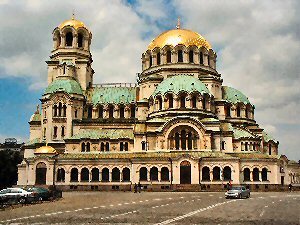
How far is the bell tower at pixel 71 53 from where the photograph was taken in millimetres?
76250

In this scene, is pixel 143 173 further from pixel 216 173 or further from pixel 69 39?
pixel 69 39

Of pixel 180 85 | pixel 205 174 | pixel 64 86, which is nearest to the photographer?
pixel 205 174

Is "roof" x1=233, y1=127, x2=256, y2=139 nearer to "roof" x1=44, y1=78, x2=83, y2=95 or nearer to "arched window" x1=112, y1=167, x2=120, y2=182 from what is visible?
"arched window" x1=112, y1=167, x2=120, y2=182

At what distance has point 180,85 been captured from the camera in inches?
2697

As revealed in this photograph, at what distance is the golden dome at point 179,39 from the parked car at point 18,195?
49432mm

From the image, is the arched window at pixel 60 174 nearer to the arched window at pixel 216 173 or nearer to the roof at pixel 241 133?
the arched window at pixel 216 173

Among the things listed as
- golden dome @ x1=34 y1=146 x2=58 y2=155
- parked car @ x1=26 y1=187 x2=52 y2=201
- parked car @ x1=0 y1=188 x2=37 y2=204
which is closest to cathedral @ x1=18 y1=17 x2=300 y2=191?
golden dome @ x1=34 y1=146 x2=58 y2=155

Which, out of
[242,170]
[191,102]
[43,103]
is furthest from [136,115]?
[242,170]

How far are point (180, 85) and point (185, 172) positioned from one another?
A: 15595mm

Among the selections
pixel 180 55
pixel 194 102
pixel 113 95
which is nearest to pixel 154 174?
pixel 194 102

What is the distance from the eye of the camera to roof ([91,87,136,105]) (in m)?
76.9

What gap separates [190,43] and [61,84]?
980 inches

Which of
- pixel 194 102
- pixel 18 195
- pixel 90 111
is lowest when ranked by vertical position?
pixel 18 195

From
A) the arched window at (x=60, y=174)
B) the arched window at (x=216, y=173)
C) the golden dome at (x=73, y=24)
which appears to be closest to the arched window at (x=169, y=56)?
the golden dome at (x=73, y=24)
